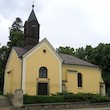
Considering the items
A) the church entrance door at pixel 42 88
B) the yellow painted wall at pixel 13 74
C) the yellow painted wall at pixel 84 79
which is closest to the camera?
the church entrance door at pixel 42 88

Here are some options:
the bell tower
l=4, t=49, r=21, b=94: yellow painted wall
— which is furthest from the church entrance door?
the bell tower

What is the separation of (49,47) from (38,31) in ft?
11.6

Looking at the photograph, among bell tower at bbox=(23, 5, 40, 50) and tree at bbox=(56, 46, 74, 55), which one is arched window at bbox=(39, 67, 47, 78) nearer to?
bell tower at bbox=(23, 5, 40, 50)

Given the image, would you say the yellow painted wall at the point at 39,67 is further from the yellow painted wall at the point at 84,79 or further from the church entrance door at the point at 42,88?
the yellow painted wall at the point at 84,79

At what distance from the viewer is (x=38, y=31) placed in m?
34.1

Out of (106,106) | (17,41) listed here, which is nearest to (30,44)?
(106,106)

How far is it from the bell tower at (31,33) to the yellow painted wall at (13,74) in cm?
244

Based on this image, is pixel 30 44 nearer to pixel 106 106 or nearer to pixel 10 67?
pixel 10 67

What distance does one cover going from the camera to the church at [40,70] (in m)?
30.0

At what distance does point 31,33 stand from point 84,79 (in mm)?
11103

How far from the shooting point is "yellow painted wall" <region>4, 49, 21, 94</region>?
3086 centimetres

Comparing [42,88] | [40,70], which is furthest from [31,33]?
[42,88]

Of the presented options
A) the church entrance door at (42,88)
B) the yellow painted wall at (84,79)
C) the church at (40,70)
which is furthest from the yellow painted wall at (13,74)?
the yellow painted wall at (84,79)

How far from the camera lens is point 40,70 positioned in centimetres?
3103
